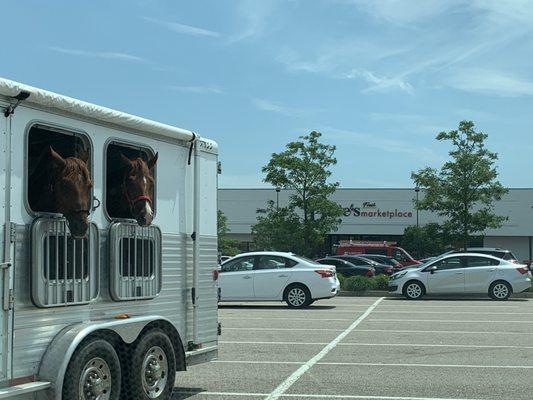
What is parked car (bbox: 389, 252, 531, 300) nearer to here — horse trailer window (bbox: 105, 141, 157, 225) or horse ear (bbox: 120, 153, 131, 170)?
horse trailer window (bbox: 105, 141, 157, 225)

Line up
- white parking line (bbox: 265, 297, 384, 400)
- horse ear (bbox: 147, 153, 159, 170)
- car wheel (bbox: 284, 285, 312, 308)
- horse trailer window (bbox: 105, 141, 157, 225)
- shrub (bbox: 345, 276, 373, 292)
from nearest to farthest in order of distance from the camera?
horse trailer window (bbox: 105, 141, 157, 225)
horse ear (bbox: 147, 153, 159, 170)
white parking line (bbox: 265, 297, 384, 400)
car wheel (bbox: 284, 285, 312, 308)
shrub (bbox: 345, 276, 373, 292)

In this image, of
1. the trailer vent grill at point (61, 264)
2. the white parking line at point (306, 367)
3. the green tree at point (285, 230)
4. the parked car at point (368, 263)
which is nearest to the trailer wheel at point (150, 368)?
the trailer vent grill at point (61, 264)

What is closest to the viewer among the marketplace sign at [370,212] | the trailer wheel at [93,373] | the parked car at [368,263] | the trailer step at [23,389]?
the trailer step at [23,389]

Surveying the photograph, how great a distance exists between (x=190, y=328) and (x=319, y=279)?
38.1ft

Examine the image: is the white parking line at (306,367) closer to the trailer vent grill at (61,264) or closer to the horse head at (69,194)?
the trailer vent grill at (61,264)

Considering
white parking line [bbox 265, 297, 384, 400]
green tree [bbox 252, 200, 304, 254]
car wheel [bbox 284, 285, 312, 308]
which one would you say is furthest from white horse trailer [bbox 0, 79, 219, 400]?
green tree [bbox 252, 200, 304, 254]

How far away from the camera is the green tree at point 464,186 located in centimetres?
3033

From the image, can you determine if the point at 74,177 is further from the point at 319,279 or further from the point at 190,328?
the point at 319,279

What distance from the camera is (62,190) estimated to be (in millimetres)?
5809

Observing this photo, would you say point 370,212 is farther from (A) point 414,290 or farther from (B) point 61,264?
(B) point 61,264

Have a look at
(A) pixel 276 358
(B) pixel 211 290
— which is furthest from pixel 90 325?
(A) pixel 276 358

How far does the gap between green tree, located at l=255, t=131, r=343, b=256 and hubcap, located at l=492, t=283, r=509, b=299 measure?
13.0 meters

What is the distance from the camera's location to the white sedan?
19266 millimetres

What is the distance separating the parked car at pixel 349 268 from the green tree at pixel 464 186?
386cm
